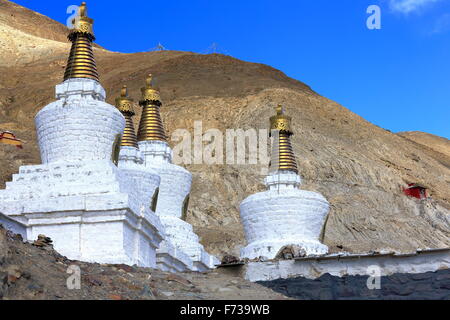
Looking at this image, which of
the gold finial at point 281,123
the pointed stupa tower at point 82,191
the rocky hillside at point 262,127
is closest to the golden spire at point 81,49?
the pointed stupa tower at point 82,191

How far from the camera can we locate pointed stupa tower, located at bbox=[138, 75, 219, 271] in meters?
23.1

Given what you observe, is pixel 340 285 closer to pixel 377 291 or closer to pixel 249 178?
pixel 377 291

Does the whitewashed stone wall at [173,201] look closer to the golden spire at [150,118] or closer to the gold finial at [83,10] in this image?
the golden spire at [150,118]

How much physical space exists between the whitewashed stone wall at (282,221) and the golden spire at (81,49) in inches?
296

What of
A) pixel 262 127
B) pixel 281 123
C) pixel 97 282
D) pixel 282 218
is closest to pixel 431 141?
pixel 262 127

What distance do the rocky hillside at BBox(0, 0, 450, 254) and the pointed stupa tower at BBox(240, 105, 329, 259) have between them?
1321cm

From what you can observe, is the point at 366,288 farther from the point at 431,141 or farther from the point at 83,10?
the point at 431,141

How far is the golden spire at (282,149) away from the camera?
2520cm

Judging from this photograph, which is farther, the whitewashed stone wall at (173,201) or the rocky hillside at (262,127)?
the rocky hillside at (262,127)

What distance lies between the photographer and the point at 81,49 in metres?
19.2

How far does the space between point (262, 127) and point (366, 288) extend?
140 feet
